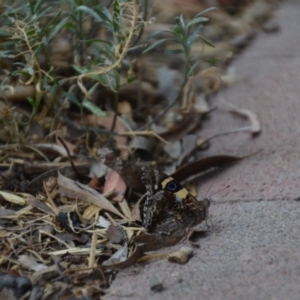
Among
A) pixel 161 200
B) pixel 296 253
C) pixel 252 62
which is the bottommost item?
pixel 252 62

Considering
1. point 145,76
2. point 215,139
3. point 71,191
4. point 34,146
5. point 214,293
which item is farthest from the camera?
point 145,76

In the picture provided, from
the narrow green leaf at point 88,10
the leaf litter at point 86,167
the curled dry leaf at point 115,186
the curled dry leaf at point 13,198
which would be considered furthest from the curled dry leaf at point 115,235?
the narrow green leaf at point 88,10

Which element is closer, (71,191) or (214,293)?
(214,293)

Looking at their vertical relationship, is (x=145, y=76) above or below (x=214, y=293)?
below

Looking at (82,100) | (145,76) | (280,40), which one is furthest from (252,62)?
(82,100)

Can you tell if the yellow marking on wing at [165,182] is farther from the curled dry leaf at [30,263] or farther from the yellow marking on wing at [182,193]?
the curled dry leaf at [30,263]

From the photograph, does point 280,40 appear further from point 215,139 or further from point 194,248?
point 194,248

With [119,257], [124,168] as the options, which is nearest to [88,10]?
[124,168]

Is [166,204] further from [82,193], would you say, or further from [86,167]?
[86,167]
